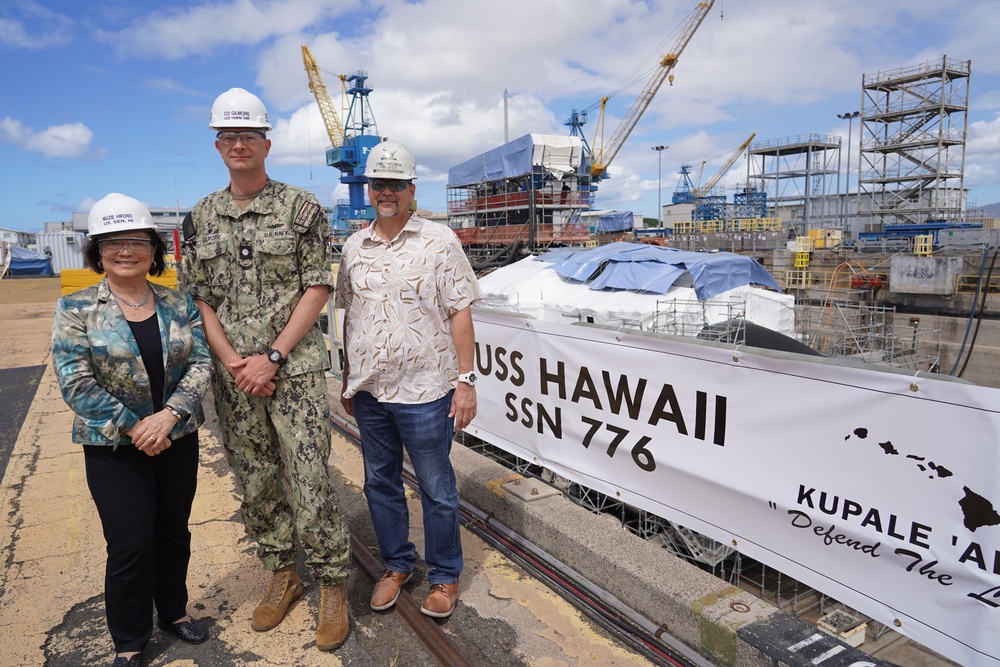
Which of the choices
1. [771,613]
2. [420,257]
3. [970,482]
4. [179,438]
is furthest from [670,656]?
[179,438]

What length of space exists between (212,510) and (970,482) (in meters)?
3.93

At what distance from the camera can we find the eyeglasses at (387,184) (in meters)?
2.76

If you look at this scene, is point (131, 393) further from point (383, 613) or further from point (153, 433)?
point (383, 613)

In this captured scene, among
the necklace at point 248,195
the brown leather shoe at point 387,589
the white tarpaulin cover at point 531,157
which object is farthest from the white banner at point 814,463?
the white tarpaulin cover at point 531,157

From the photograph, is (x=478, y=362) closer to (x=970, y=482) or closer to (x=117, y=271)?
(x=117, y=271)

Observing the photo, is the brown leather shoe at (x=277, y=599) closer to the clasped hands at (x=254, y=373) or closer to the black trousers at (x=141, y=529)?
the black trousers at (x=141, y=529)

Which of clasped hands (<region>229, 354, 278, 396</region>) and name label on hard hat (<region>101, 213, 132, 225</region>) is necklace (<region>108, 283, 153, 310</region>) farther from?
clasped hands (<region>229, 354, 278, 396</region>)

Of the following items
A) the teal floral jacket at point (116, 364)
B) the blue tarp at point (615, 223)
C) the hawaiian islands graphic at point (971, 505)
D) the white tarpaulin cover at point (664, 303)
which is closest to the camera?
the hawaiian islands graphic at point (971, 505)

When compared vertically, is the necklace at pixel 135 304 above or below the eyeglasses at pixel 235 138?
below

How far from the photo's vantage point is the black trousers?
239cm

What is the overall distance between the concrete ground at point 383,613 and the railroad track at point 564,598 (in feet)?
0.14

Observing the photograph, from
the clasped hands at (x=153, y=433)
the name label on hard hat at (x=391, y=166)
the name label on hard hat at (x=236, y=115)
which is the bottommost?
the clasped hands at (x=153, y=433)

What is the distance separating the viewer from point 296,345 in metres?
2.72

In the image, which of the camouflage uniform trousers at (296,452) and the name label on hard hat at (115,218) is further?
the camouflage uniform trousers at (296,452)
